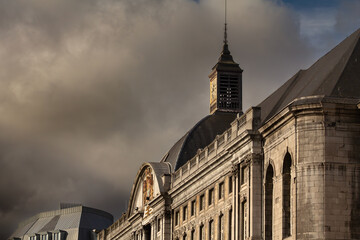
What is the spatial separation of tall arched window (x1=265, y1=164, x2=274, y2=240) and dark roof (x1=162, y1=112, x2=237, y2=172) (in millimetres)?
32920

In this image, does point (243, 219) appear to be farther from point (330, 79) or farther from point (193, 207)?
point (193, 207)

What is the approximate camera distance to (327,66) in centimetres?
8350

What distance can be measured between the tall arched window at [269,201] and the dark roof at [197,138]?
3292 centimetres

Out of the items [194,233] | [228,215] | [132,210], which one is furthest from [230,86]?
[228,215]

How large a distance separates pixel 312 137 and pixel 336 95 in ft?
11.8

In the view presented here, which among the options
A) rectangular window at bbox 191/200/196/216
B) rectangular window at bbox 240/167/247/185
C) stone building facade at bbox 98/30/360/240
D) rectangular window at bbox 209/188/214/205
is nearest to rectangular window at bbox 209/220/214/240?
stone building facade at bbox 98/30/360/240

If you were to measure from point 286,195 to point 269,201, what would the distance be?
356 centimetres

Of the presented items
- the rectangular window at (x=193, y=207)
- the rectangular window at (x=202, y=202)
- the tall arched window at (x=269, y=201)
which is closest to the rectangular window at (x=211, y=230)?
the rectangular window at (x=202, y=202)

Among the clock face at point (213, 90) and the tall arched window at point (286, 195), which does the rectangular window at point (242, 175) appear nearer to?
the tall arched window at point (286, 195)

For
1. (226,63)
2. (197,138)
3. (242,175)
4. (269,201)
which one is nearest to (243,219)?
(242,175)

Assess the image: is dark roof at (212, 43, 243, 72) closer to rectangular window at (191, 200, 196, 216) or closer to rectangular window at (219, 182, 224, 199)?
rectangular window at (191, 200, 196, 216)

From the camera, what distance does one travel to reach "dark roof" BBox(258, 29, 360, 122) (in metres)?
79.1

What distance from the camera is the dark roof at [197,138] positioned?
383 feet

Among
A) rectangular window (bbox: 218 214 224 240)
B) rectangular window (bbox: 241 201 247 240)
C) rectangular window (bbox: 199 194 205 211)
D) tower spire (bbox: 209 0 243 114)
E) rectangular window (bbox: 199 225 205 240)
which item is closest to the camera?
rectangular window (bbox: 241 201 247 240)
